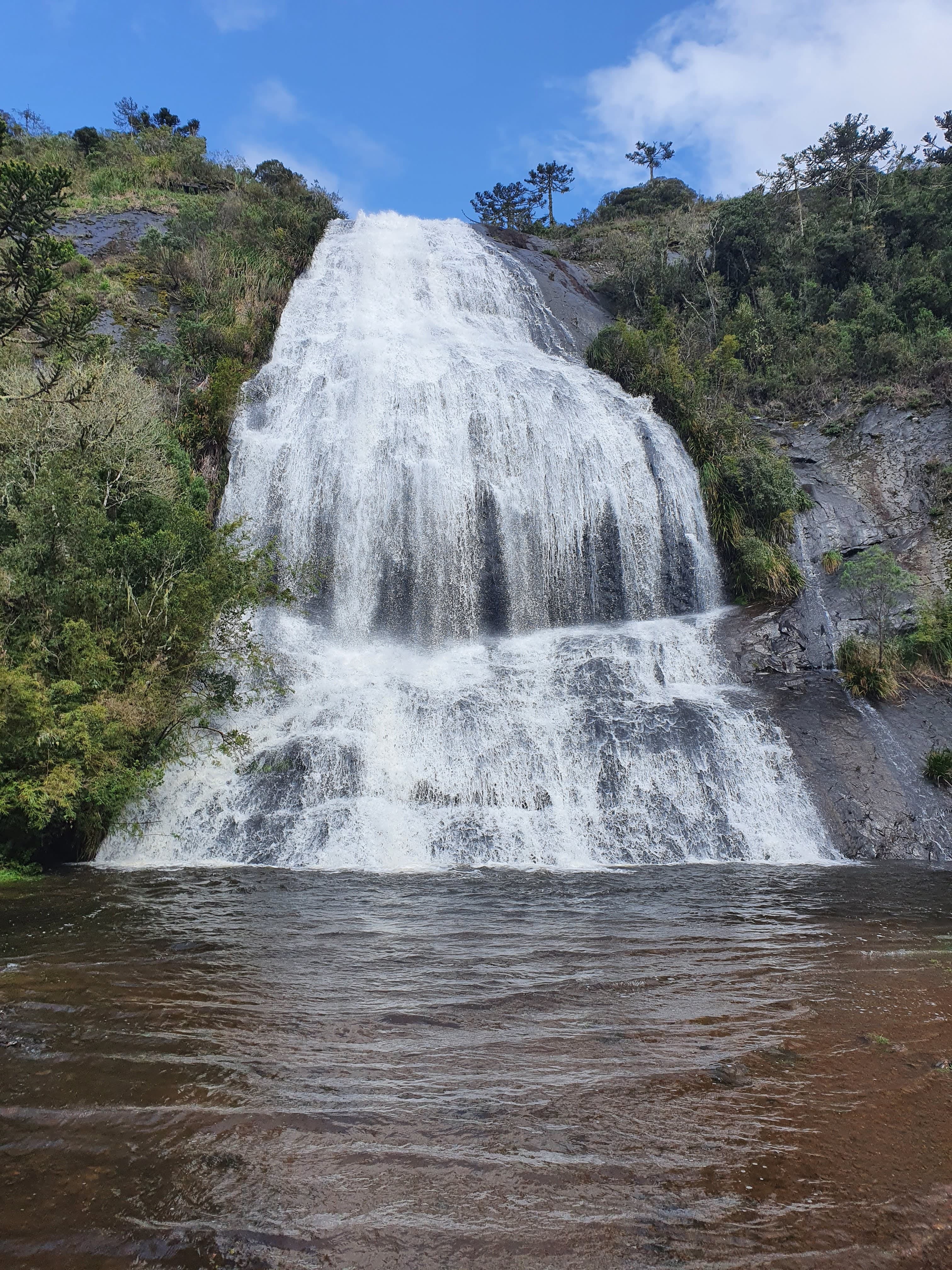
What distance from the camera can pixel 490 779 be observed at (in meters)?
12.9

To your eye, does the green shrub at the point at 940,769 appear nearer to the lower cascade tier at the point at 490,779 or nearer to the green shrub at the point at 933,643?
the lower cascade tier at the point at 490,779

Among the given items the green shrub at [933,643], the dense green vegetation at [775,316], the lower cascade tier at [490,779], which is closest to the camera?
the lower cascade tier at [490,779]

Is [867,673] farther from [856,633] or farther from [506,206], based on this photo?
[506,206]

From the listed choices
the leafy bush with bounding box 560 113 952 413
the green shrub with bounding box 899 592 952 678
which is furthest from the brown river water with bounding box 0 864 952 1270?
the leafy bush with bounding box 560 113 952 413

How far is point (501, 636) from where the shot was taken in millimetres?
18672

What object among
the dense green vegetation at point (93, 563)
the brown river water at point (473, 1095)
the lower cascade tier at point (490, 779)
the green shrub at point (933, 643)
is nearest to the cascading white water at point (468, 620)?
the lower cascade tier at point (490, 779)

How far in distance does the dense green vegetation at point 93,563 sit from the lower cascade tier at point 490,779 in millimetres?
1027

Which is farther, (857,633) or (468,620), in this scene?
(468,620)

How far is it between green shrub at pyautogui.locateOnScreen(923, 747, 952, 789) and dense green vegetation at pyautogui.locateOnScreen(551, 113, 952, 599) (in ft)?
20.2

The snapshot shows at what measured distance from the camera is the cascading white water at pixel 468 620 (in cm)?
1195

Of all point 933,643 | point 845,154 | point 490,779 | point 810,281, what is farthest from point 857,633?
point 845,154

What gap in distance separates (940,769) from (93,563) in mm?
15192

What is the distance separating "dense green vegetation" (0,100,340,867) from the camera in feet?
31.0

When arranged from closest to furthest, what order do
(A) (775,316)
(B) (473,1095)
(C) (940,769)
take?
(B) (473,1095) → (C) (940,769) → (A) (775,316)
